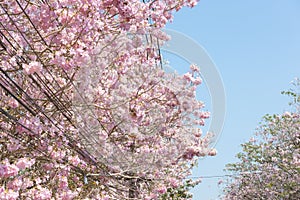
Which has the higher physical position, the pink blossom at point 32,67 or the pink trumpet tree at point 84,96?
the pink trumpet tree at point 84,96

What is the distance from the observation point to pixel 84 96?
4.76m

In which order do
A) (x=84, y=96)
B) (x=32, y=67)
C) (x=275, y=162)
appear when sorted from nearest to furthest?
(x=32, y=67) < (x=84, y=96) < (x=275, y=162)

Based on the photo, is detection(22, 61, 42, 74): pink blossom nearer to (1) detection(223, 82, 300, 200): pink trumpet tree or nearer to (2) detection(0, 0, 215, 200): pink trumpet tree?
(2) detection(0, 0, 215, 200): pink trumpet tree

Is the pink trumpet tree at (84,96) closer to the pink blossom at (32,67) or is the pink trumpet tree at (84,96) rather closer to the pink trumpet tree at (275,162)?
the pink blossom at (32,67)

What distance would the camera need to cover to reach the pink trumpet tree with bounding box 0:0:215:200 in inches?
151

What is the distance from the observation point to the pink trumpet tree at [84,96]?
3.85m

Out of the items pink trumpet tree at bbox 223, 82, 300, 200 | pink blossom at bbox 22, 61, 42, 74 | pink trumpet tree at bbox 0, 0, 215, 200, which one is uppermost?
pink trumpet tree at bbox 223, 82, 300, 200

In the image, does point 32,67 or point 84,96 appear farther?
point 84,96

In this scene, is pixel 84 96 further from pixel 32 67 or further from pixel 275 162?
pixel 275 162

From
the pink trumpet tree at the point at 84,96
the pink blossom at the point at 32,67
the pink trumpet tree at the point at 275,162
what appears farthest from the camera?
the pink trumpet tree at the point at 275,162

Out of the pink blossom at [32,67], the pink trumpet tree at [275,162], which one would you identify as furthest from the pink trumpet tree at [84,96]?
the pink trumpet tree at [275,162]

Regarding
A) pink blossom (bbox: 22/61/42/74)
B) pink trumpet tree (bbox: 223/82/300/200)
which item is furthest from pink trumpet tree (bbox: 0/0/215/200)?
pink trumpet tree (bbox: 223/82/300/200)

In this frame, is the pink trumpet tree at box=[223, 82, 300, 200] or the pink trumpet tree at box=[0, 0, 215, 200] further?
the pink trumpet tree at box=[223, 82, 300, 200]

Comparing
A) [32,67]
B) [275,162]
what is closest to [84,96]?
[32,67]
